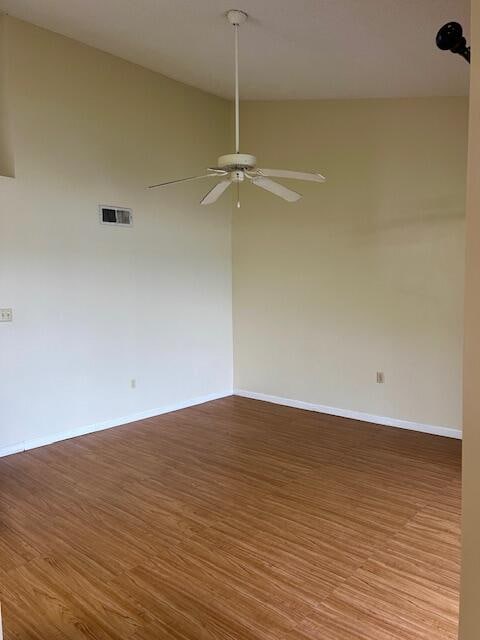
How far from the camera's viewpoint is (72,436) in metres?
4.41

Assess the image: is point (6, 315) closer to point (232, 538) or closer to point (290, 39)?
point (232, 538)

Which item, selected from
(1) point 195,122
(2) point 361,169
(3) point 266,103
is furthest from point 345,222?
(1) point 195,122

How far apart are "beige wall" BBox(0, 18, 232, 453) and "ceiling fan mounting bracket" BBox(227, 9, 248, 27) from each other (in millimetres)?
1694

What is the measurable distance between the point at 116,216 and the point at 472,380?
422 centimetres

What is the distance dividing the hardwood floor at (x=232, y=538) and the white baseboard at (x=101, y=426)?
109 millimetres

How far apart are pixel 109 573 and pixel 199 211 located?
4026 millimetres

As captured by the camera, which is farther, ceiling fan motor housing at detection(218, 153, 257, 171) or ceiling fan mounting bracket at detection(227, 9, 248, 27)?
ceiling fan mounting bracket at detection(227, 9, 248, 27)

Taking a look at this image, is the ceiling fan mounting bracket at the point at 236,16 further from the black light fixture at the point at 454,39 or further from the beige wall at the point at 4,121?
the black light fixture at the point at 454,39

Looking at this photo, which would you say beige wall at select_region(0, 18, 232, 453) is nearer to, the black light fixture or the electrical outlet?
the electrical outlet

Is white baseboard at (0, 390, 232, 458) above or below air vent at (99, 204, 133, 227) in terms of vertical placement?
below

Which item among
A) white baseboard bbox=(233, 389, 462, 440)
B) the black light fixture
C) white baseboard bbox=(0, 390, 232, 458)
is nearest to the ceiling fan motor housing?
the black light fixture

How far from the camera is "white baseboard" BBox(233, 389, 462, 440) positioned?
4.46 metres

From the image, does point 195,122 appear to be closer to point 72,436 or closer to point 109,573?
point 72,436

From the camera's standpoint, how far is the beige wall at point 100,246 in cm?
400
